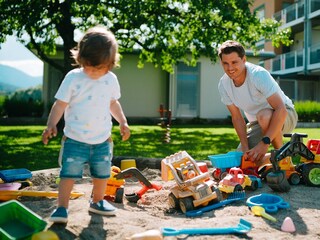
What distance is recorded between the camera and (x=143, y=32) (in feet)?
38.7

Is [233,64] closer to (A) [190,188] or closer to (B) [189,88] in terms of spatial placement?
(A) [190,188]

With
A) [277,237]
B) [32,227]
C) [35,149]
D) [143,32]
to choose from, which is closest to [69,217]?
[32,227]

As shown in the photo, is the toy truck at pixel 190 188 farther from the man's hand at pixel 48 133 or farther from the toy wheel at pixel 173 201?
the man's hand at pixel 48 133

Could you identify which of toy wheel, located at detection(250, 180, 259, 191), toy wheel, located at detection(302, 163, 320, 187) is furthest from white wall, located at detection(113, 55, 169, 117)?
toy wheel, located at detection(250, 180, 259, 191)

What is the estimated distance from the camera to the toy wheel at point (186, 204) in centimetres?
272

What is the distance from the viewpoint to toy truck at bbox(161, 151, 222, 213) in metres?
2.73

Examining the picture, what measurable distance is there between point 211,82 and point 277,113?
12.6 meters

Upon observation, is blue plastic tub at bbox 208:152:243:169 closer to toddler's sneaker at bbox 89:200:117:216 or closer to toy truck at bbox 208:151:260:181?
toy truck at bbox 208:151:260:181

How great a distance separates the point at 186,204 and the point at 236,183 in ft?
1.60

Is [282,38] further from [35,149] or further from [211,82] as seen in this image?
[35,149]

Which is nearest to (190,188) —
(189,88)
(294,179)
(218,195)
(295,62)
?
(218,195)

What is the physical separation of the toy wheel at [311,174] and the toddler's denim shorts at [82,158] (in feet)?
5.88

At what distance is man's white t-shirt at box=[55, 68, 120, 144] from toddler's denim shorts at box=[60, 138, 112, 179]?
0.04 m

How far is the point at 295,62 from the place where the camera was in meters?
23.0
